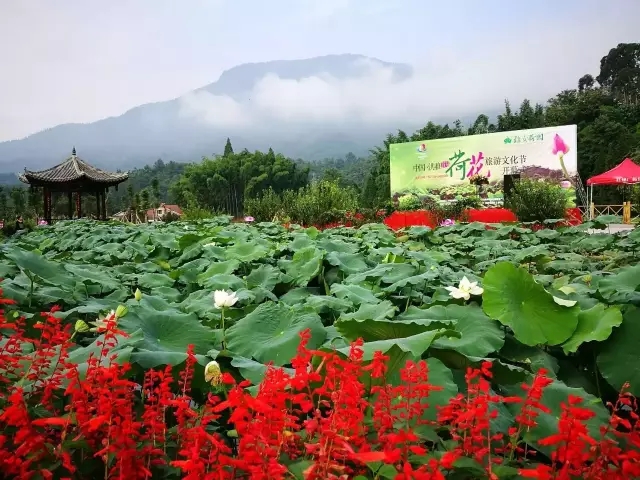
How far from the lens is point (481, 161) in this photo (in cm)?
2211

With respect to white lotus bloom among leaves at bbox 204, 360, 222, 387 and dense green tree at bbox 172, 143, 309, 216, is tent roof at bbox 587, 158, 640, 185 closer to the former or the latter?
white lotus bloom among leaves at bbox 204, 360, 222, 387

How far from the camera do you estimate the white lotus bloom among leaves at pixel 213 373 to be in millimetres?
1276

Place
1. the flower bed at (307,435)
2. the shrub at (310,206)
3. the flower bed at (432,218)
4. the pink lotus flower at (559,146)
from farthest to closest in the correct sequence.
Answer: the pink lotus flower at (559,146), the shrub at (310,206), the flower bed at (432,218), the flower bed at (307,435)

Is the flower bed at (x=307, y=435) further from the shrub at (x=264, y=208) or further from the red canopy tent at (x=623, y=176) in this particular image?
the red canopy tent at (x=623, y=176)

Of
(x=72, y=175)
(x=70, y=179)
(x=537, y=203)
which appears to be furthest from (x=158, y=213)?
(x=537, y=203)

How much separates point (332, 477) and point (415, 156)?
78.3 feet

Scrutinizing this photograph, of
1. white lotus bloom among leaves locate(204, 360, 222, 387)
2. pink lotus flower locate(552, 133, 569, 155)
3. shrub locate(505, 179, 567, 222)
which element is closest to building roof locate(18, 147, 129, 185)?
shrub locate(505, 179, 567, 222)

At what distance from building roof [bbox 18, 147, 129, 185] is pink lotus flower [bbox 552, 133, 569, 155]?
17.5 metres

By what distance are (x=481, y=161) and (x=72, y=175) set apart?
1672 cm

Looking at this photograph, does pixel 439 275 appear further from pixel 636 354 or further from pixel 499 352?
pixel 636 354

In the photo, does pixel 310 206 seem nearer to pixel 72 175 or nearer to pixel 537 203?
pixel 537 203

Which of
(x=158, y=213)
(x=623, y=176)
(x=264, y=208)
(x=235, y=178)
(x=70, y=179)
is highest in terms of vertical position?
(x=235, y=178)

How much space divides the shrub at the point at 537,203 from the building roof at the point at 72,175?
657 inches

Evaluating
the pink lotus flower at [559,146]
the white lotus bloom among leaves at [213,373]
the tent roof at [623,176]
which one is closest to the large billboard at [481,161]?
the pink lotus flower at [559,146]
